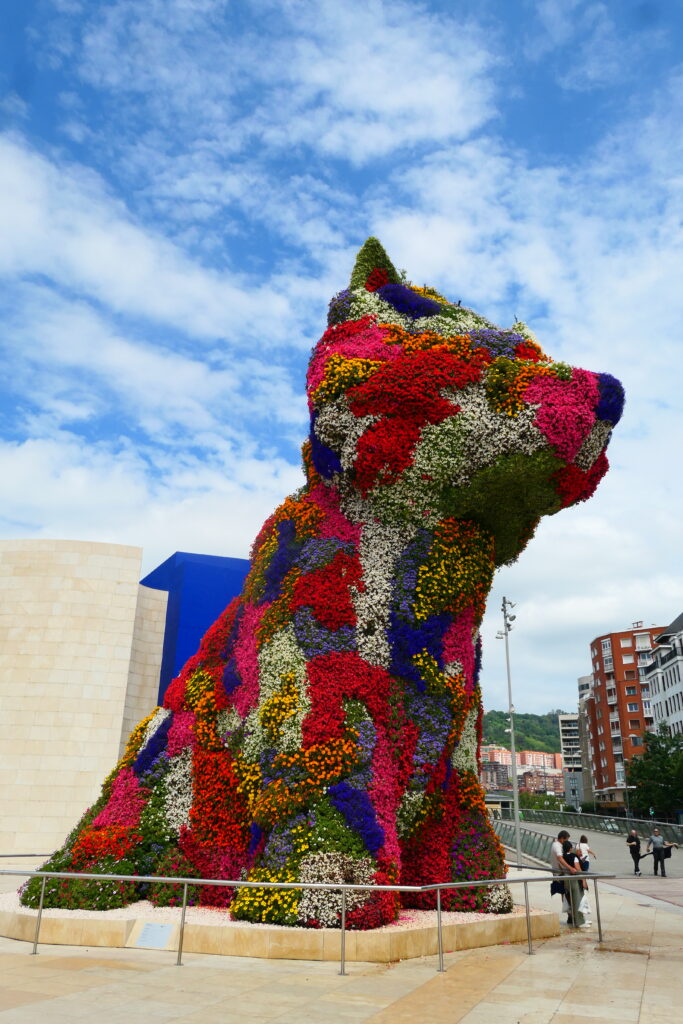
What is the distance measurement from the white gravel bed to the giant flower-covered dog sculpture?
18 cm

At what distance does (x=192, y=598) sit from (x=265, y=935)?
965 inches

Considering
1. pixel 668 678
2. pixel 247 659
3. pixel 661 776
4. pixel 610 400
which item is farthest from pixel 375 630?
pixel 668 678

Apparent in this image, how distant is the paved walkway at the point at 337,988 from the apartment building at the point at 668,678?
2444 inches

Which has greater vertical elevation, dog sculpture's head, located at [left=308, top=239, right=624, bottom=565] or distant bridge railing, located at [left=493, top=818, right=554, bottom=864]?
dog sculpture's head, located at [left=308, top=239, right=624, bottom=565]

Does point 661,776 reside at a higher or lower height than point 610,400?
lower

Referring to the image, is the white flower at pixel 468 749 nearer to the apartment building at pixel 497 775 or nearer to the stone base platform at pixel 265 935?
the stone base platform at pixel 265 935

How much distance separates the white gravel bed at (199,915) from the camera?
7.85 metres

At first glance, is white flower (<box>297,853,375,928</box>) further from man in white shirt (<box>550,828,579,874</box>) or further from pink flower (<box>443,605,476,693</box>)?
man in white shirt (<box>550,828,579,874</box>)

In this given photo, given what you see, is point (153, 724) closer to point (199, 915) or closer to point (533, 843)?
point (199, 915)

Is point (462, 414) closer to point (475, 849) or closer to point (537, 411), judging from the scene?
point (537, 411)

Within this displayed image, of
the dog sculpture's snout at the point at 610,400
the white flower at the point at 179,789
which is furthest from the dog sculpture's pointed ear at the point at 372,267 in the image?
the white flower at the point at 179,789

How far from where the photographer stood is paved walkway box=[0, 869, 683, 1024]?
531cm

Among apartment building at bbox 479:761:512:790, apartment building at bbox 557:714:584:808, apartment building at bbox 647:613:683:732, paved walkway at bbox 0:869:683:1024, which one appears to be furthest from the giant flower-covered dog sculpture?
apartment building at bbox 479:761:512:790

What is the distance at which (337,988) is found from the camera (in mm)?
6141
